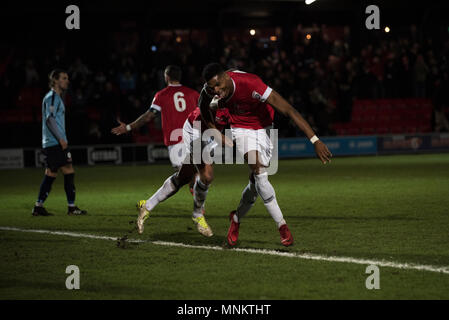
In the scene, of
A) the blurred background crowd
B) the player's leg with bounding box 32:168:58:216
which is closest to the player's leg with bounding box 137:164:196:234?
the player's leg with bounding box 32:168:58:216

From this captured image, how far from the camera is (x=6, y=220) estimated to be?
10.7 m

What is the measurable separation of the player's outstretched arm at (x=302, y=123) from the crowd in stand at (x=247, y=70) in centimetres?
1425

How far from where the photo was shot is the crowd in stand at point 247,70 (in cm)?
2286

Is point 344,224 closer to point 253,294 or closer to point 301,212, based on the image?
point 301,212

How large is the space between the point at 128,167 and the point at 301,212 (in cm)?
1153

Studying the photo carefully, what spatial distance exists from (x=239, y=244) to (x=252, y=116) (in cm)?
144

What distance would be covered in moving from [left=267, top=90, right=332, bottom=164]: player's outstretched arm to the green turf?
103 cm

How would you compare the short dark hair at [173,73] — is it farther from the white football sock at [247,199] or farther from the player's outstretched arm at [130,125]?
the white football sock at [247,199]

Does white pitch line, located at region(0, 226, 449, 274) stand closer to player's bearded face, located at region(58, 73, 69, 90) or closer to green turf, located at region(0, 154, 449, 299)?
green turf, located at region(0, 154, 449, 299)

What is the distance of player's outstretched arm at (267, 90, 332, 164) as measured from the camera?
7.17 meters

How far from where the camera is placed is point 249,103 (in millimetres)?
7734

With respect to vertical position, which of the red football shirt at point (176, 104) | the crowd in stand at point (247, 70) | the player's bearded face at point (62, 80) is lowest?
the red football shirt at point (176, 104)

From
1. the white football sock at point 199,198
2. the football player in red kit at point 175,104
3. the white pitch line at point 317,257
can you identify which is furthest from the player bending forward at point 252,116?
the football player in red kit at point 175,104

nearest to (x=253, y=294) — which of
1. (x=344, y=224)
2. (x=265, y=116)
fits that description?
(x=265, y=116)
